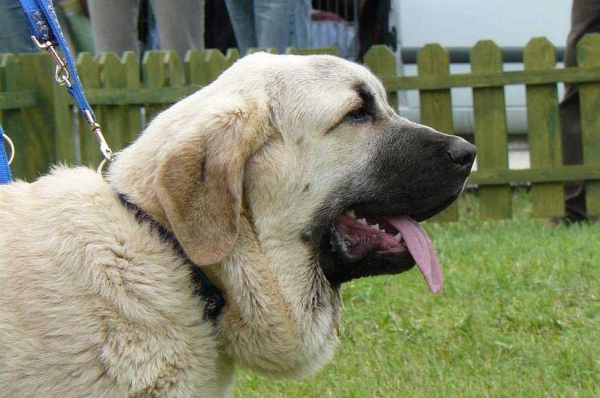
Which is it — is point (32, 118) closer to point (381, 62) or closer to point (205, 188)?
point (381, 62)

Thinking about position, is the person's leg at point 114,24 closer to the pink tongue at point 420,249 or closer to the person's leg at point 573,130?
the person's leg at point 573,130

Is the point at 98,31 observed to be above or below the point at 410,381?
above

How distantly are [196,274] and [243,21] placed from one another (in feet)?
17.3

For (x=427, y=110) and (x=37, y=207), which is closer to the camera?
(x=37, y=207)

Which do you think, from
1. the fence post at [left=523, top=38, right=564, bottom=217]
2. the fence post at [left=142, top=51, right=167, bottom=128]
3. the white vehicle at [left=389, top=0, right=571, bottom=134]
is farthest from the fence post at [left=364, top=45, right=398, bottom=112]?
the white vehicle at [left=389, top=0, right=571, bottom=134]

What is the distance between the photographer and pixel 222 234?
2826mm

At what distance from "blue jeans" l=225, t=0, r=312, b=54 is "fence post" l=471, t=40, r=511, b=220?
1.41 metres

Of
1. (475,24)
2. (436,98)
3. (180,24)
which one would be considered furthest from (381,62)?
(475,24)

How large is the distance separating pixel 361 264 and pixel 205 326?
575 mm

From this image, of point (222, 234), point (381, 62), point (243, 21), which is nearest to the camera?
point (222, 234)

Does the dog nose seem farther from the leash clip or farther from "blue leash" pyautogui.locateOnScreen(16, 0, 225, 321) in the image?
the leash clip

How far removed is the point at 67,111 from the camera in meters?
7.25

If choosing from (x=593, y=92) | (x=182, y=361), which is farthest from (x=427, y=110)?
(x=182, y=361)

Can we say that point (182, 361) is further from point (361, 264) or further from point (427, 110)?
point (427, 110)
